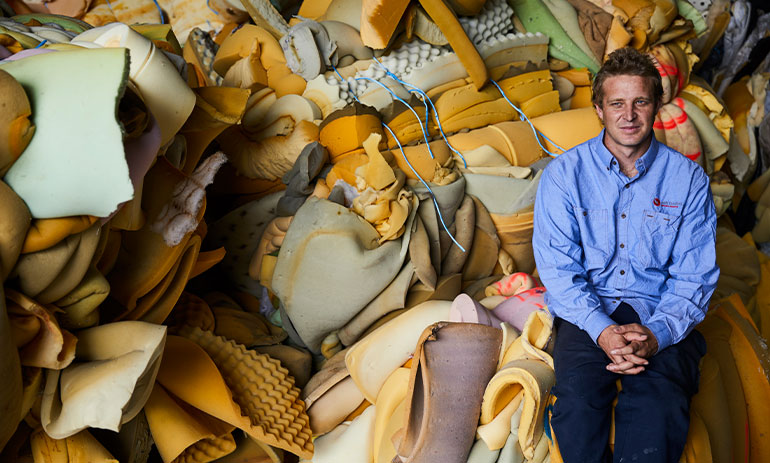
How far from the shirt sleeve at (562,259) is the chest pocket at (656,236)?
17cm

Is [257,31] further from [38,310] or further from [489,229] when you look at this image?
[38,310]

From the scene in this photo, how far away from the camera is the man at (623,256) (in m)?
1.74

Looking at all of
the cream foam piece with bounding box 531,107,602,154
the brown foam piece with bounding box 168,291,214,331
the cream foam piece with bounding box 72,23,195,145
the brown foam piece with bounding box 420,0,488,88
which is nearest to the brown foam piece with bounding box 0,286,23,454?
the cream foam piece with bounding box 72,23,195,145

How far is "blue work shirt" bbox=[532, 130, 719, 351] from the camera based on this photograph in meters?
1.86

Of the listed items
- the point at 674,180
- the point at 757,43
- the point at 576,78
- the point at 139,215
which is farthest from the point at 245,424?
the point at 757,43

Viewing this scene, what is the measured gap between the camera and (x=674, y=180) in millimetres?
1889

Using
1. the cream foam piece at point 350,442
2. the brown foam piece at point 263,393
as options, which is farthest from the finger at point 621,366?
the brown foam piece at point 263,393

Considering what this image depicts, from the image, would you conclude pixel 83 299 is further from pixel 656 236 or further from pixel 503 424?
pixel 656 236

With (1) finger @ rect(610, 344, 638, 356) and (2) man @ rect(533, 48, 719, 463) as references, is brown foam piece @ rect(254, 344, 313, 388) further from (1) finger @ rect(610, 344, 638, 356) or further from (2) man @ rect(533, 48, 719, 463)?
(1) finger @ rect(610, 344, 638, 356)

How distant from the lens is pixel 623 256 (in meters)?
1.91

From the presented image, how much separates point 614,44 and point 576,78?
0.21 metres

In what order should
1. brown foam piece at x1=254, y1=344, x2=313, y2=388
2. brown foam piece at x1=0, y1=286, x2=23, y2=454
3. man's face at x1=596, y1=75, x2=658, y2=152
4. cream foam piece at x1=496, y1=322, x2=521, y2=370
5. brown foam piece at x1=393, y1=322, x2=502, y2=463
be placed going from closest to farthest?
brown foam piece at x1=0, y1=286, x2=23, y2=454 < man's face at x1=596, y1=75, x2=658, y2=152 < brown foam piece at x1=393, y1=322, x2=502, y2=463 < cream foam piece at x1=496, y1=322, x2=521, y2=370 < brown foam piece at x1=254, y1=344, x2=313, y2=388

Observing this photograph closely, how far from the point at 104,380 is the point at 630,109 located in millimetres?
1491

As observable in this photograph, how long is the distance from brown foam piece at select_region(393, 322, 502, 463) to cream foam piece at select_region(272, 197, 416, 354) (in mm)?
433
